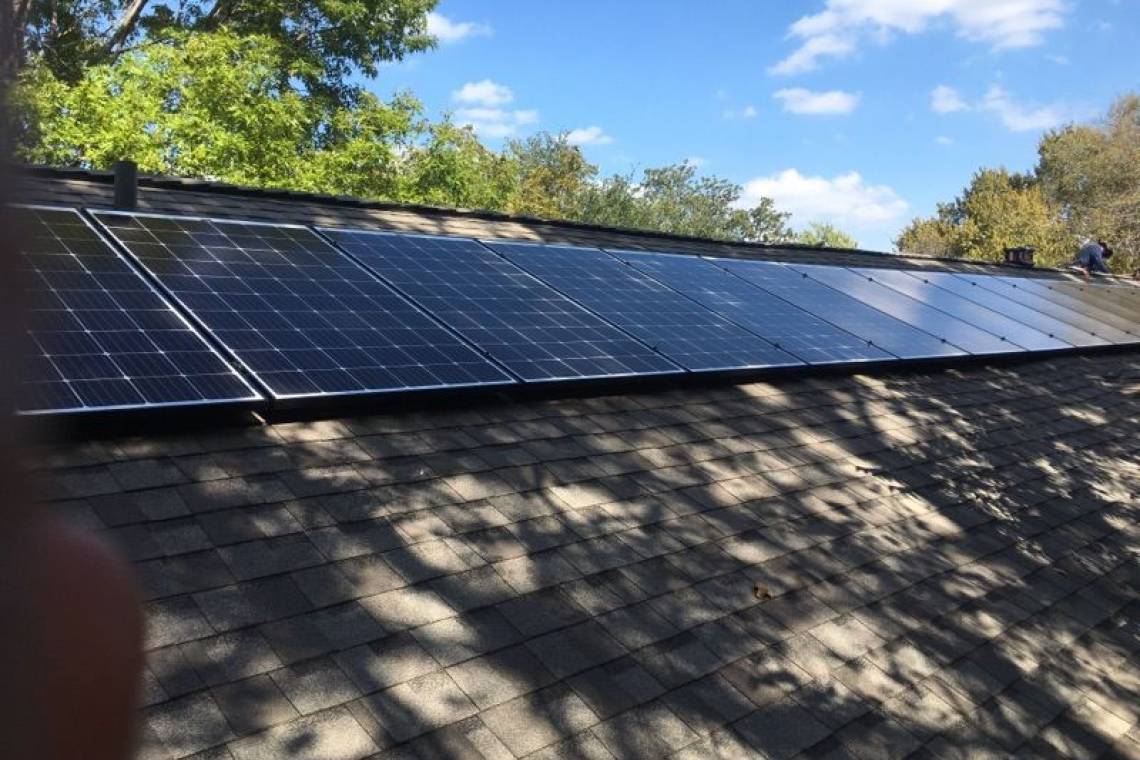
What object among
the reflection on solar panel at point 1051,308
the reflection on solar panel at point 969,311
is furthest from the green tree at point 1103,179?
the reflection on solar panel at point 969,311

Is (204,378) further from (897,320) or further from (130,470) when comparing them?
(897,320)

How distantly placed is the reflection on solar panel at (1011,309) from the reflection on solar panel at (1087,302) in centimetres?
187

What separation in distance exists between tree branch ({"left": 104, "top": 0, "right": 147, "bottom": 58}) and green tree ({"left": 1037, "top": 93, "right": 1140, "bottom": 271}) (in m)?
61.5

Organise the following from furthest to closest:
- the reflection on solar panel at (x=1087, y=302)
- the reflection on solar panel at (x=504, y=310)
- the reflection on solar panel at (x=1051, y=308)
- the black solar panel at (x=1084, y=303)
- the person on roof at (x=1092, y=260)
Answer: the person on roof at (x=1092, y=260)
the reflection on solar panel at (x=1087, y=302)
the black solar panel at (x=1084, y=303)
the reflection on solar panel at (x=1051, y=308)
the reflection on solar panel at (x=504, y=310)

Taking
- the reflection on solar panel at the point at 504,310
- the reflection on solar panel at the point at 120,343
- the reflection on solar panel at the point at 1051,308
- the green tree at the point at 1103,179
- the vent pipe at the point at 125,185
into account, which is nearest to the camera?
the reflection on solar panel at the point at 120,343

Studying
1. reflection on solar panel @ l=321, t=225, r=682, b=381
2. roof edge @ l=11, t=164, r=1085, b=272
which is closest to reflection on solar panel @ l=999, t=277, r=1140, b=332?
roof edge @ l=11, t=164, r=1085, b=272

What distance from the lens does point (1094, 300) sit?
63.9 ft

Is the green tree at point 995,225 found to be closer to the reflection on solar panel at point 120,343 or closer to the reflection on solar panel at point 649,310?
the reflection on solar panel at point 649,310

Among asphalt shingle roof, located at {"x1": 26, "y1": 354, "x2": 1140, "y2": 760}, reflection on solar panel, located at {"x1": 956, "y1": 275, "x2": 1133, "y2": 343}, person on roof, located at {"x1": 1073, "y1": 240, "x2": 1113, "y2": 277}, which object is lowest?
asphalt shingle roof, located at {"x1": 26, "y1": 354, "x2": 1140, "y2": 760}

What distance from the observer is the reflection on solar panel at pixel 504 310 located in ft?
23.4

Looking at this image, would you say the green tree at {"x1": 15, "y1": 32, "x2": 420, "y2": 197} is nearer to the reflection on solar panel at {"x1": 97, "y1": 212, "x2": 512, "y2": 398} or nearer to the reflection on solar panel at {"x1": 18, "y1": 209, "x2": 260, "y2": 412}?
the reflection on solar panel at {"x1": 97, "y1": 212, "x2": 512, "y2": 398}

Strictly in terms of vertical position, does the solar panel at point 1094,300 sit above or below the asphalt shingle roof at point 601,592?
above

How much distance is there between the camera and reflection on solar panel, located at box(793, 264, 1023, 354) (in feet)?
40.1

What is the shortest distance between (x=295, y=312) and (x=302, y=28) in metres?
33.5
